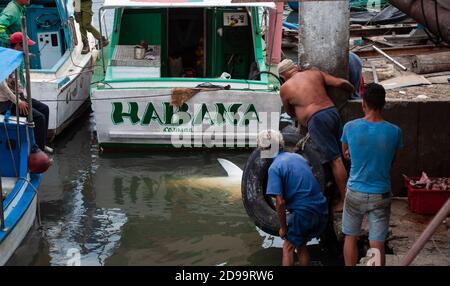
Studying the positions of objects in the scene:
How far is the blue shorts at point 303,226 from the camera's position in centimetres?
645

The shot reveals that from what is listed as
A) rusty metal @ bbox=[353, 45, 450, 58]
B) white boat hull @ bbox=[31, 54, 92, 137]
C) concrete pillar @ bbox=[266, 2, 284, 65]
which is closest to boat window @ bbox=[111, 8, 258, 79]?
concrete pillar @ bbox=[266, 2, 284, 65]

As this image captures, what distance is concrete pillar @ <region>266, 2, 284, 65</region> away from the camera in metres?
11.7

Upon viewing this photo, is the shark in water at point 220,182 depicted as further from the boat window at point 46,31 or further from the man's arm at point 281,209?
the boat window at point 46,31

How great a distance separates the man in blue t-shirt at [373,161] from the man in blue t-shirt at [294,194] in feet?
1.50

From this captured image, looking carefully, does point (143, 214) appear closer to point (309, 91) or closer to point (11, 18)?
point (309, 91)

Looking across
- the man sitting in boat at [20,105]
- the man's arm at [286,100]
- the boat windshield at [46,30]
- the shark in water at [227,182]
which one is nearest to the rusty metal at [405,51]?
the shark in water at [227,182]

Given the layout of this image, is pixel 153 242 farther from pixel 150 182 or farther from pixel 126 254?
pixel 150 182

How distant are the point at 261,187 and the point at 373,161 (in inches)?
73.7

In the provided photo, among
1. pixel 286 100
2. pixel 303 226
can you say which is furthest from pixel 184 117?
pixel 303 226

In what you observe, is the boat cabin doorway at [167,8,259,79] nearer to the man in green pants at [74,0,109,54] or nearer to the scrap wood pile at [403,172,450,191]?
the man in green pants at [74,0,109,54]

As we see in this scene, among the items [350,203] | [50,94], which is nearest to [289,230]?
[350,203]

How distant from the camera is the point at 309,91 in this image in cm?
730

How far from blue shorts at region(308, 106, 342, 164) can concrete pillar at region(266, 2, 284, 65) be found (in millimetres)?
4379

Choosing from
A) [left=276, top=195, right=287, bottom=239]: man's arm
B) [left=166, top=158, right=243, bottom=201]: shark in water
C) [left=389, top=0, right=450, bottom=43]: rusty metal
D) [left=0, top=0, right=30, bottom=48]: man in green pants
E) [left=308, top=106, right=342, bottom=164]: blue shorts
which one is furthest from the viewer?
[left=0, top=0, right=30, bottom=48]: man in green pants
